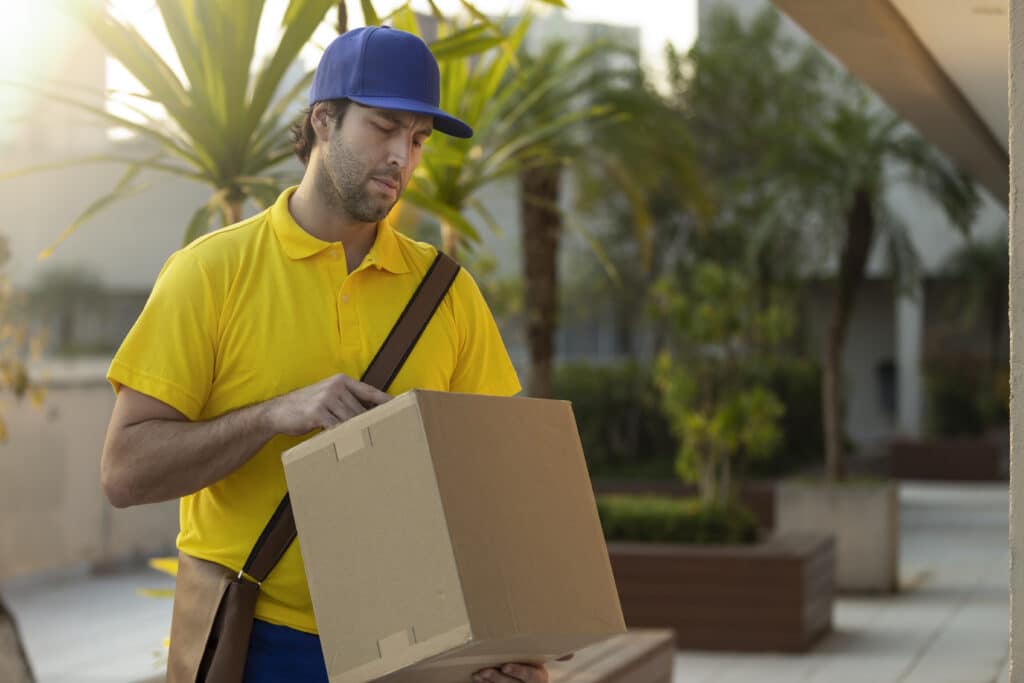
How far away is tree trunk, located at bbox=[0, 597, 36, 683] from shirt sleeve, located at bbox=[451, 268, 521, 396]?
2896mm

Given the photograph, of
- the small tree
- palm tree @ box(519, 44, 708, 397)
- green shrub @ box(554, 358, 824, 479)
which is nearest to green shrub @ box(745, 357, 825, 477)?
green shrub @ box(554, 358, 824, 479)

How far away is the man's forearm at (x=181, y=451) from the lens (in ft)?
7.11

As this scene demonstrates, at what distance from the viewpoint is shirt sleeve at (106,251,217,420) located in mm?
2197

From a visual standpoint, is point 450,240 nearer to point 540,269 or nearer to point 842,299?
point 540,269

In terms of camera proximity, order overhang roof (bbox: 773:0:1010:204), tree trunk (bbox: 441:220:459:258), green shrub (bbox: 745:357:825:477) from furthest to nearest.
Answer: green shrub (bbox: 745:357:825:477) → tree trunk (bbox: 441:220:459:258) → overhang roof (bbox: 773:0:1010:204)

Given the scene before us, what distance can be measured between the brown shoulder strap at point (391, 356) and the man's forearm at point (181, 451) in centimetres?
12

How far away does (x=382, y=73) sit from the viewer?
2248mm

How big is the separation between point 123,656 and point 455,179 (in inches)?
171

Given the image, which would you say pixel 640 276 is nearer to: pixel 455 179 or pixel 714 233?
pixel 714 233

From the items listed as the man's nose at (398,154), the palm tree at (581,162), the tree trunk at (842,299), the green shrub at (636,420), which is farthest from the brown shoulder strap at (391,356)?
the green shrub at (636,420)

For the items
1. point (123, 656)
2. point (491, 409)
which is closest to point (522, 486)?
point (491, 409)

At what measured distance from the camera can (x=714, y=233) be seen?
19062mm

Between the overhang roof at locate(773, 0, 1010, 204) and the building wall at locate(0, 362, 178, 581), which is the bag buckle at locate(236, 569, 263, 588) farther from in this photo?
the building wall at locate(0, 362, 178, 581)

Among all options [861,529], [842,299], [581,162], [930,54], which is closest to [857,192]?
[842,299]
